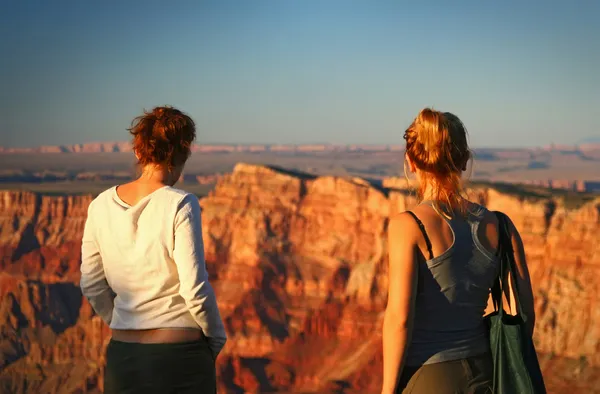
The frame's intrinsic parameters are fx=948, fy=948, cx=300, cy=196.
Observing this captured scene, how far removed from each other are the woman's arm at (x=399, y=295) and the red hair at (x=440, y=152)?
0.96 ft

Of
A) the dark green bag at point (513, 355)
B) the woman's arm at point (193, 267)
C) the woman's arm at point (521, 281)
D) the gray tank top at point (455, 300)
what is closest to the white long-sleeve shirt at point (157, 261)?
the woman's arm at point (193, 267)

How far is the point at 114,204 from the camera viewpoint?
518cm

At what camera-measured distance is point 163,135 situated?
5004mm

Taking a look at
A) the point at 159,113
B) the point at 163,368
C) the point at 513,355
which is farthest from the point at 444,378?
the point at 159,113

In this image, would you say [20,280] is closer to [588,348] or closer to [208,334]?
[588,348]

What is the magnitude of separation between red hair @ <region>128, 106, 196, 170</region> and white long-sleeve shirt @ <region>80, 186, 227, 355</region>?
0.18 metres

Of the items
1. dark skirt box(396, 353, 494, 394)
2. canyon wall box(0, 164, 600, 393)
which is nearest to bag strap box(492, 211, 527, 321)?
dark skirt box(396, 353, 494, 394)

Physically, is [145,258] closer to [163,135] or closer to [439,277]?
[163,135]

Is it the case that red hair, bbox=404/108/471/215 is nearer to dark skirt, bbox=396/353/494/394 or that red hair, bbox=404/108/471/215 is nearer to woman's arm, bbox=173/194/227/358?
dark skirt, bbox=396/353/494/394

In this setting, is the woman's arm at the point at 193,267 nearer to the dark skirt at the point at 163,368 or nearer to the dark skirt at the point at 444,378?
the dark skirt at the point at 163,368

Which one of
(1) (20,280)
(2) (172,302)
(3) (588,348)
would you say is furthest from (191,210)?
(1) (20,280)

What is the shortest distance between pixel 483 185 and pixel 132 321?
240ft

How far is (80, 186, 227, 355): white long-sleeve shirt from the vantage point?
15.8 feet

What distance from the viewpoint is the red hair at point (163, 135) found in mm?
5000
